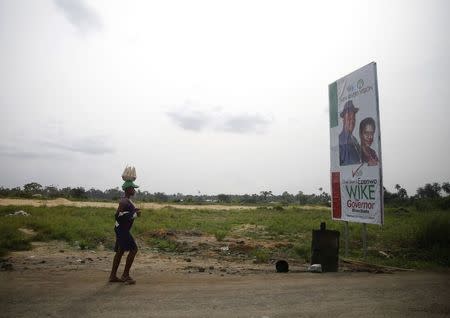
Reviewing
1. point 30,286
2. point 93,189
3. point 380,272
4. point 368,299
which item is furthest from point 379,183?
point 93,189

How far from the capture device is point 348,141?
10.8 meters

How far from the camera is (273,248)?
45.3 feet

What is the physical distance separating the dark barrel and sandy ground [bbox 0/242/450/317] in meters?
0.48

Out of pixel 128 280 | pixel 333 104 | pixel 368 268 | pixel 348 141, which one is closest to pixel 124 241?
pixel 128 280

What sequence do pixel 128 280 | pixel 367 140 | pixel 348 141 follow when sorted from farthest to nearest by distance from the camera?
pixel 348 141, pixel 367 140, pixel 128 280

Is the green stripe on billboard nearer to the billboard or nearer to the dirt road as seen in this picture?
the billboard

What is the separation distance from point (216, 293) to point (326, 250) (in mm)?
3884

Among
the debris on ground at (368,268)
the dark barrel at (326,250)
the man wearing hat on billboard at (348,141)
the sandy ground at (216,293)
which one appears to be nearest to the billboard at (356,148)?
the man wearing hat on billboard at (348,141)

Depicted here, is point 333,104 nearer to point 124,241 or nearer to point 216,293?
point 216,293

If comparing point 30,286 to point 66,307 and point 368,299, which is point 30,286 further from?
point 368,299

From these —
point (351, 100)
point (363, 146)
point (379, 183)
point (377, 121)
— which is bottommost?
point (379, 183)

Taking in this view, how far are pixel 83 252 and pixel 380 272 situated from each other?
896 cm

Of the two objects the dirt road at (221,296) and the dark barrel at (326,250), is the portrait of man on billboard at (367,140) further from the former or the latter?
the dirt road at (221,296)

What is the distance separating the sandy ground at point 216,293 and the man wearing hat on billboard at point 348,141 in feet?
11.3
